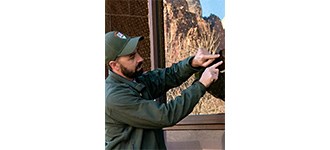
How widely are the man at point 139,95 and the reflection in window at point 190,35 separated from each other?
166 millimetres

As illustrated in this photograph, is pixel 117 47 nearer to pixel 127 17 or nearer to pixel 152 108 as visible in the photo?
pixel 152 108

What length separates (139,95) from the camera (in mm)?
2412

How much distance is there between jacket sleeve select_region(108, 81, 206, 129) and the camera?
90.7 inches

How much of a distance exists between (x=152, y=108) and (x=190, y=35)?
682 millimetres

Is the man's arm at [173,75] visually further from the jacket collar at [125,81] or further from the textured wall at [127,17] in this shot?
the textured wall at [127,17]

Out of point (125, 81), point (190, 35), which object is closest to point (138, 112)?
point (125, 81)

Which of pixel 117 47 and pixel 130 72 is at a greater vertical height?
pixel 117 47

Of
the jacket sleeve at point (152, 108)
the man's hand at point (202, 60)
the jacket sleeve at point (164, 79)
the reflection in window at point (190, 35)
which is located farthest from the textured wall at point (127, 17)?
the jacket sleeve at point (152, 108)

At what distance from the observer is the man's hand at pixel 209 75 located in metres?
2.34
